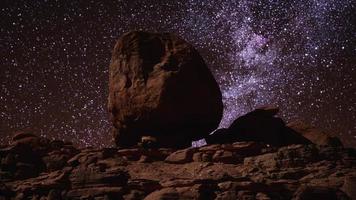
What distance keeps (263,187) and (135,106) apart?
8.41 m

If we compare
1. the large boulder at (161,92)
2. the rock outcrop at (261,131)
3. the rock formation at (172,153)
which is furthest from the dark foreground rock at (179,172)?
the rock outcrop at (261,131)

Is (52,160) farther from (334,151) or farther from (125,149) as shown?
(334,151)

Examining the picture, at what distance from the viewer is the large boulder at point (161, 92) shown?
17.8 m

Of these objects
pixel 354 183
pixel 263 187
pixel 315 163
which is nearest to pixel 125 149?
pixel 263 187

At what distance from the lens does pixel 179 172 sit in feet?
46.0

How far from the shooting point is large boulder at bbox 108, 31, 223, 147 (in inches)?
701

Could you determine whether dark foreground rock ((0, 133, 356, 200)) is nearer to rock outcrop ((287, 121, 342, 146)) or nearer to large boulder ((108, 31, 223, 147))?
large boulder ((108, 31, 223, 147))

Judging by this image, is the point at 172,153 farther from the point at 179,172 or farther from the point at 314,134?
the point at 314,134

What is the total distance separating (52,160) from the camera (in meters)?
15.1

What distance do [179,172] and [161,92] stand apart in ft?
16.0

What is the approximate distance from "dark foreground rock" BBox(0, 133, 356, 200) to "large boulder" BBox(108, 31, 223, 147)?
2302mm

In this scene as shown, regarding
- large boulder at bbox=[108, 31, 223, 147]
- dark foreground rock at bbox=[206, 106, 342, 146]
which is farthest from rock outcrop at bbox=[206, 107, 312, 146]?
large boulder at bbox=[108, 31, 223, 147]

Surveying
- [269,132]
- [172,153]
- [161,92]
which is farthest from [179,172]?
[269,132]

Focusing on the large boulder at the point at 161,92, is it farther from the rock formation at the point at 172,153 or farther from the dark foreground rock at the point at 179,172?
the dark foreground rock at the point at 179,172
